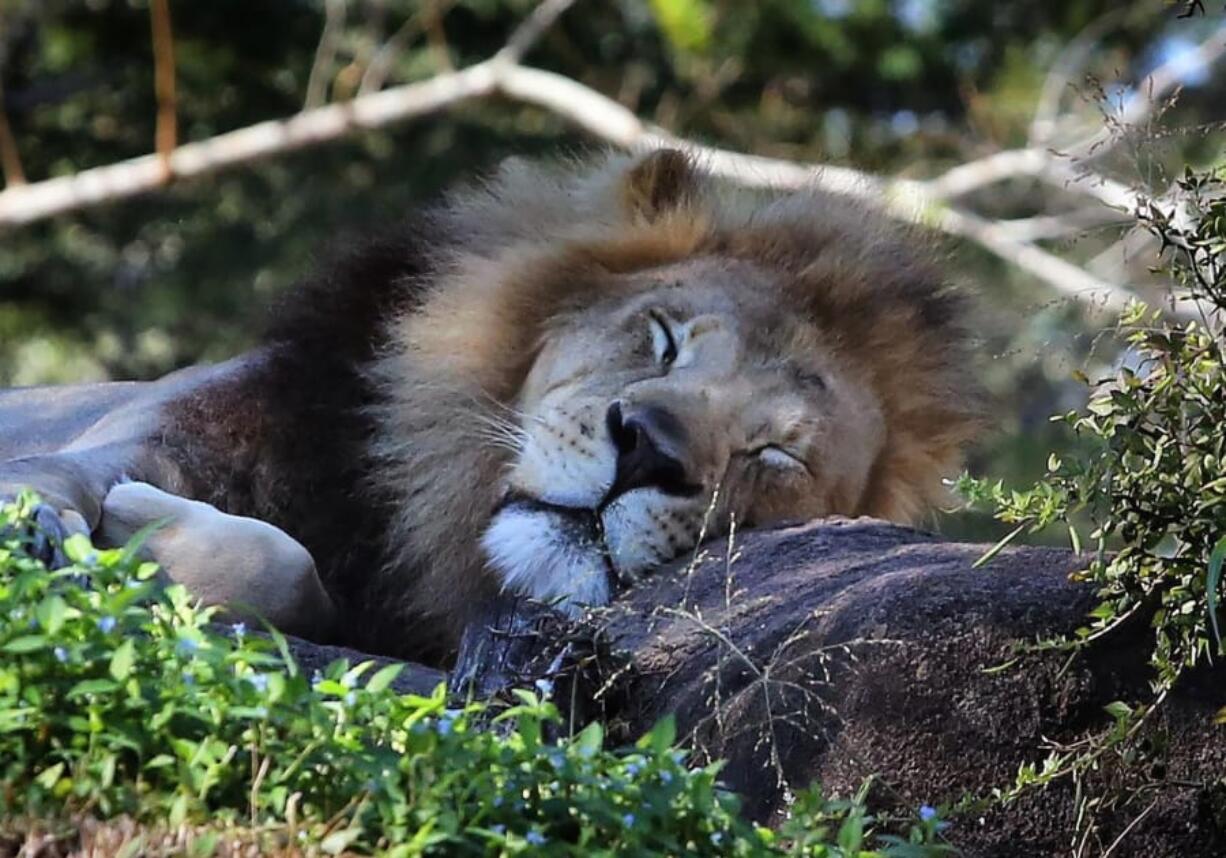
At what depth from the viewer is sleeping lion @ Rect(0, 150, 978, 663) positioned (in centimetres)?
391

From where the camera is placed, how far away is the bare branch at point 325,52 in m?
10.8

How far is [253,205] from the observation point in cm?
1268

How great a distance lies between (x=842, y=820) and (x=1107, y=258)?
10759 mm

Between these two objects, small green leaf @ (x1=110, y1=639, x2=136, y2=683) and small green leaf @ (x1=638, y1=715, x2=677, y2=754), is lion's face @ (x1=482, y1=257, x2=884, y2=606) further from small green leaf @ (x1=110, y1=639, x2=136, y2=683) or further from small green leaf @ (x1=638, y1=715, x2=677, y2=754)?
small green leaf @ (x1=110, y1=639, x2=136, y2=683)

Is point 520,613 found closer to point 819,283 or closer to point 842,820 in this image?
point 842,820

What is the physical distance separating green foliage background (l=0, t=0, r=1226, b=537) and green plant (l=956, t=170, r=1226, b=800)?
9011 millimetres

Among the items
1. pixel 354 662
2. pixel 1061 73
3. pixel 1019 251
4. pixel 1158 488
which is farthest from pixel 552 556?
pixel 1061 73

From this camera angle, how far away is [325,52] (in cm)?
1207

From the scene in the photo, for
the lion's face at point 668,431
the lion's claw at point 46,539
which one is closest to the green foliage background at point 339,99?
the lion's face at point 668,431

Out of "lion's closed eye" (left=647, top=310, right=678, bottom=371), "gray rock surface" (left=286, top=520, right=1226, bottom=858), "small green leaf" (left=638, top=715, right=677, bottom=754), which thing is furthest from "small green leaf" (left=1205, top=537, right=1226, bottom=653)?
"lion's closed eye" (left=647, top=310, right=678, bottom=371)

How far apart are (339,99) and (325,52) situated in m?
0.33

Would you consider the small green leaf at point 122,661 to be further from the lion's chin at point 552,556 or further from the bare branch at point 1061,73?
the bare branch at point 1061,73

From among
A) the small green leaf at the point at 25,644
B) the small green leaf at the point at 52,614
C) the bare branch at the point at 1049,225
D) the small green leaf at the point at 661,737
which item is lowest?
the bare branch at the point at 1049,225

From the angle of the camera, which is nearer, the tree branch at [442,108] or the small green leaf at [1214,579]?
the small green leaf at [1214,579]
